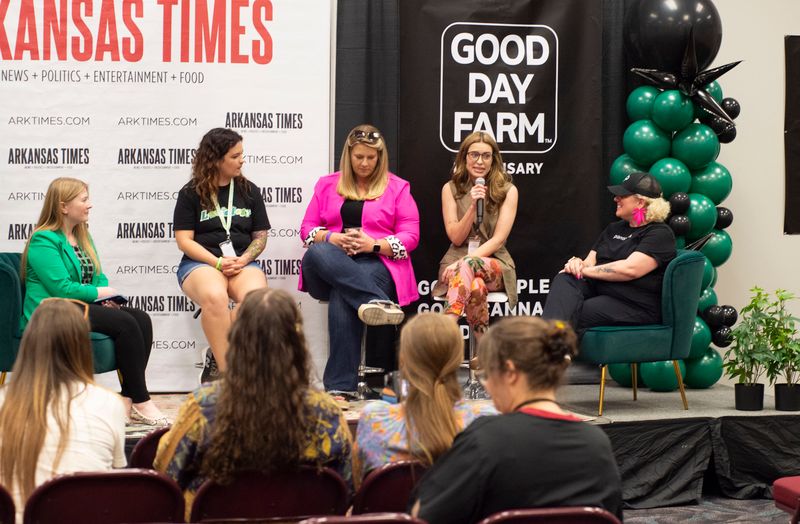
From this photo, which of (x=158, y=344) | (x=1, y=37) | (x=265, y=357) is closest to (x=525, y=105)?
(x=158, y=344)

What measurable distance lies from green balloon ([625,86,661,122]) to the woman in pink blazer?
1.34m

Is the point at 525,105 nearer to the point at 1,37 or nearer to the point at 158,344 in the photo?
the point at 158,344

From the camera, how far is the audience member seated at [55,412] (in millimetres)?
2254

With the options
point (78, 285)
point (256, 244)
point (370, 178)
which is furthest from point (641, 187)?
point (78, 285)

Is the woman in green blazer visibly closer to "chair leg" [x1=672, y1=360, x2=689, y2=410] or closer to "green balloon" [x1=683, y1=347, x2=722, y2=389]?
"chair leg" [x1=672, y1=360, x2=689, y2=410]

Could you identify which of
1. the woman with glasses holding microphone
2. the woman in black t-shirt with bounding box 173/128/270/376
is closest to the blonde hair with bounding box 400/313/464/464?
the woman with glasses holding microphone

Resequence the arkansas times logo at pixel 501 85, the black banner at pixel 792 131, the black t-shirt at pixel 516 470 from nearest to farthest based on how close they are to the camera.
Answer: the black t-shirt at pixel 516 470, the arkansas times logo at pixel 501 85, the black banner at pixel 792 131

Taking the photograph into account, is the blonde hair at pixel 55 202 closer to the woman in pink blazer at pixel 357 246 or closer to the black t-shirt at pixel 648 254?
the woman in pink blazer at pixel 357 246

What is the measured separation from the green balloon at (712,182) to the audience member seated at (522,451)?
3.56m

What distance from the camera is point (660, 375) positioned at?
5266mm

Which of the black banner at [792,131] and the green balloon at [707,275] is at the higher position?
the black banner at [792,131]

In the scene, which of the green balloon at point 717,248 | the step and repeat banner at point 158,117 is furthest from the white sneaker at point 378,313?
the green balloon at point 717,248

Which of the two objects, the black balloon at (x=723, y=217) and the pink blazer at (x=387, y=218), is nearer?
the pink blazer at (x=387, y=218)

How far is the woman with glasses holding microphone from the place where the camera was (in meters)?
4.80
